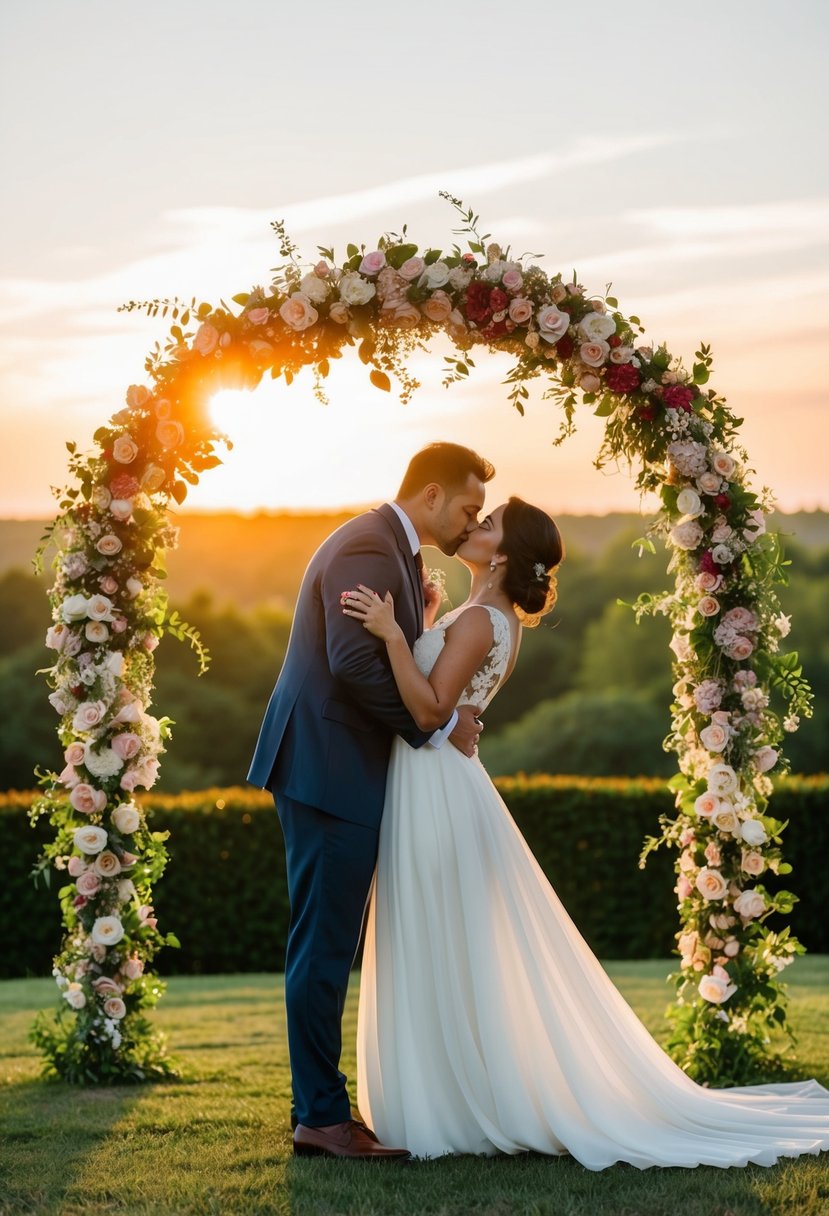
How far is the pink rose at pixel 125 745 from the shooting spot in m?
5.98

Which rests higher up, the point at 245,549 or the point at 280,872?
the point at 245,549

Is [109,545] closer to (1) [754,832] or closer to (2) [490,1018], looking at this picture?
(2) [490,1018]

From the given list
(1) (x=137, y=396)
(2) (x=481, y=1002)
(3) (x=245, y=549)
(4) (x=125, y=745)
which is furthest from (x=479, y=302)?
(3) (x=245, y=549)

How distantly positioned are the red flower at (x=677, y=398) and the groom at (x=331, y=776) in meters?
1.58

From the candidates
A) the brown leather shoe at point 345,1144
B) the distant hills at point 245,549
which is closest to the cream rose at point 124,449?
the brown leather shoe at point 345,1144

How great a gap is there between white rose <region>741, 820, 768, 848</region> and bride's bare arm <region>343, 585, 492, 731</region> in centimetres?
175

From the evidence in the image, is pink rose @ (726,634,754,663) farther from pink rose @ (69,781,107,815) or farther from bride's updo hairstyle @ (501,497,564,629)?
pink rose @ (69,781,107,815)

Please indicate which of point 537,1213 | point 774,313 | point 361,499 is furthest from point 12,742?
point 537,1213

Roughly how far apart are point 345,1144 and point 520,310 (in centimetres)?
330

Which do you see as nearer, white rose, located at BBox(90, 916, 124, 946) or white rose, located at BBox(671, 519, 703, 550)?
white rose, located at BBox(671, 519, 703, 550)

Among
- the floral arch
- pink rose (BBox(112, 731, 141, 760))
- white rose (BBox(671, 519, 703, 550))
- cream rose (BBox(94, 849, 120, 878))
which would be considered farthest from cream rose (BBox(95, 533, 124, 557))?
white rose (BBox(671, 519, 703, 550))

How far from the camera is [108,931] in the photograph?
5.99m

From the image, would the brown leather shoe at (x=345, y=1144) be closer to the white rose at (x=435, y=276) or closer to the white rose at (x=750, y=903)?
the white rose at (x=750, y=903)

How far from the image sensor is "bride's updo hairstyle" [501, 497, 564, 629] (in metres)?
4.96
